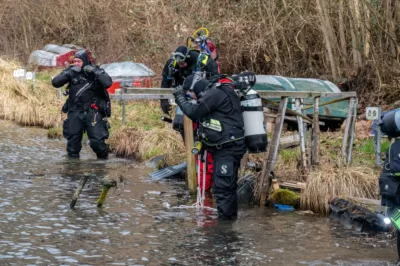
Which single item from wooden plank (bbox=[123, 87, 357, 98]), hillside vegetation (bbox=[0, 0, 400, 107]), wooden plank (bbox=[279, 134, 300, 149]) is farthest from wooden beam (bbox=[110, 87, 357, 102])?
hillside vegetation (bbox=[0, 0, 400, 107])

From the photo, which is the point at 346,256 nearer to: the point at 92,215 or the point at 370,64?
the point at 92,215

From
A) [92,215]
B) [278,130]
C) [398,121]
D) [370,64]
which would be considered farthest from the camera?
[370,64]

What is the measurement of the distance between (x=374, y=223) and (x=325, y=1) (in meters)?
10.6

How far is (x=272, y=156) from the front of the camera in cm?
947

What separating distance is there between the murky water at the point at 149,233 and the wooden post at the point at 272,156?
32 centimetres

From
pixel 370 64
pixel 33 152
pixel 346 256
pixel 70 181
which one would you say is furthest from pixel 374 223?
pixel 370 64

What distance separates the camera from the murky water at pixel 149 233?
7.04 m

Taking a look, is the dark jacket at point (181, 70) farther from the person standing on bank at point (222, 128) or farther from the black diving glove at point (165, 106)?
the person standing on bank at point (222, 128)

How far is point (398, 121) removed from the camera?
6.44 meters

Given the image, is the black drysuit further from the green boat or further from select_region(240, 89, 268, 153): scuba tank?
the green boat

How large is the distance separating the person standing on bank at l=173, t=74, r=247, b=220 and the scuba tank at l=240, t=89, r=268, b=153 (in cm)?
9

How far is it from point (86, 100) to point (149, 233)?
505cm

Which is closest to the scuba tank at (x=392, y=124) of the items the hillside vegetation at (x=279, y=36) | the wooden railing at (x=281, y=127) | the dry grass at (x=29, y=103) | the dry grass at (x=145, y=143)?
the wooden railing at (x=281, y=127)

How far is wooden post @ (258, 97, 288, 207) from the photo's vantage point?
938 centimetres
